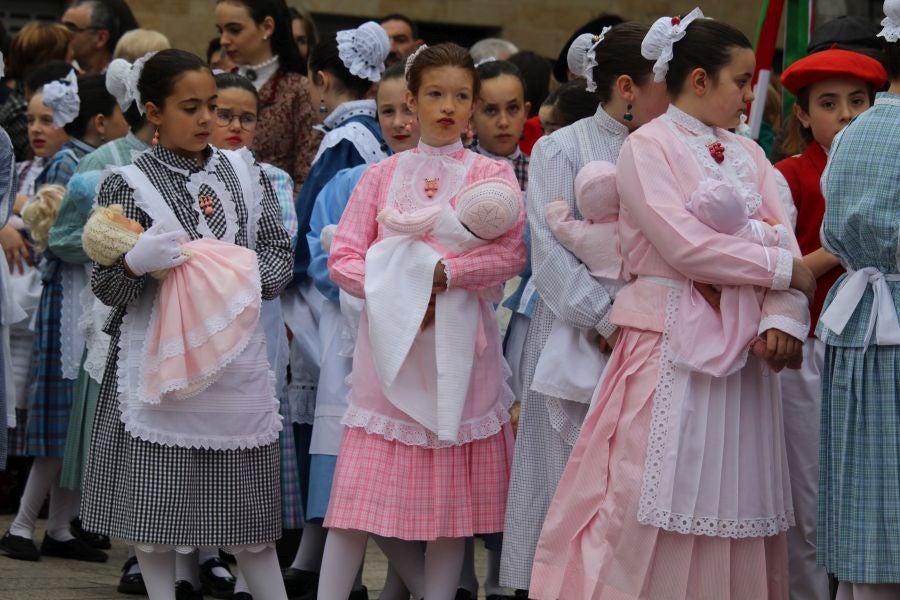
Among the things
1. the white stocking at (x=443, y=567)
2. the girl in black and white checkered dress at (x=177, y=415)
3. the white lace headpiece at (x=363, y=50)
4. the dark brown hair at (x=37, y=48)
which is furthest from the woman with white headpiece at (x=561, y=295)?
the dark brown hair at (x=37, y=48)

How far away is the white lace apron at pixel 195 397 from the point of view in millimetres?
5184

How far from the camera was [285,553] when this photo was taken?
6891 millimetres

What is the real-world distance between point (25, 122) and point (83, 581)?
3.14m

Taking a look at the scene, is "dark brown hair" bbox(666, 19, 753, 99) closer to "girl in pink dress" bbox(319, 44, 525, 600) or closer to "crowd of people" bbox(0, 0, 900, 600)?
"crowd of people" bbox(0, 0, 900, 600)

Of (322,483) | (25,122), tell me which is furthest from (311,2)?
(322,483)

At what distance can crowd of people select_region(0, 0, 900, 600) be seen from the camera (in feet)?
15.5

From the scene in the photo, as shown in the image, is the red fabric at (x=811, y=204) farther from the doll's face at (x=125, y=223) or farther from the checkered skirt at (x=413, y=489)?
the doll's face at (x=125, y=223)

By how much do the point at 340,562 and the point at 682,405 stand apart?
135 cm

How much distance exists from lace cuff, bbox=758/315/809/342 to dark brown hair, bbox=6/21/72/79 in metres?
5.66

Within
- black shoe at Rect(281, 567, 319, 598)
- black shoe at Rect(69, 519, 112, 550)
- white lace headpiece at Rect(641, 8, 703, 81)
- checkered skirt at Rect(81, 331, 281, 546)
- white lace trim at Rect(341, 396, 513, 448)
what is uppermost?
white lace headpiece at Rect(641, 8, 703, 81)

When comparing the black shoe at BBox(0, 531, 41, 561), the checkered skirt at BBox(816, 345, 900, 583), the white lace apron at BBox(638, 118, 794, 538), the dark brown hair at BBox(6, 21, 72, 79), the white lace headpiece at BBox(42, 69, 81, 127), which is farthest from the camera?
the dark brown hair at BBox(6, 21, 72, 79)

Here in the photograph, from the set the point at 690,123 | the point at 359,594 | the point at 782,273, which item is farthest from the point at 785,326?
the point at 359,594

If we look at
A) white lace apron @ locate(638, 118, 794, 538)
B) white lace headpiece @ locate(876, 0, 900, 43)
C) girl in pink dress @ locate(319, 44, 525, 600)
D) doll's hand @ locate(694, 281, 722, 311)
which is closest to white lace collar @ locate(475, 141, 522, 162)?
girl in pink dress @ locate(319, 44, 525, 600)

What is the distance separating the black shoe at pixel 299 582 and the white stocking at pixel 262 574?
893mm
